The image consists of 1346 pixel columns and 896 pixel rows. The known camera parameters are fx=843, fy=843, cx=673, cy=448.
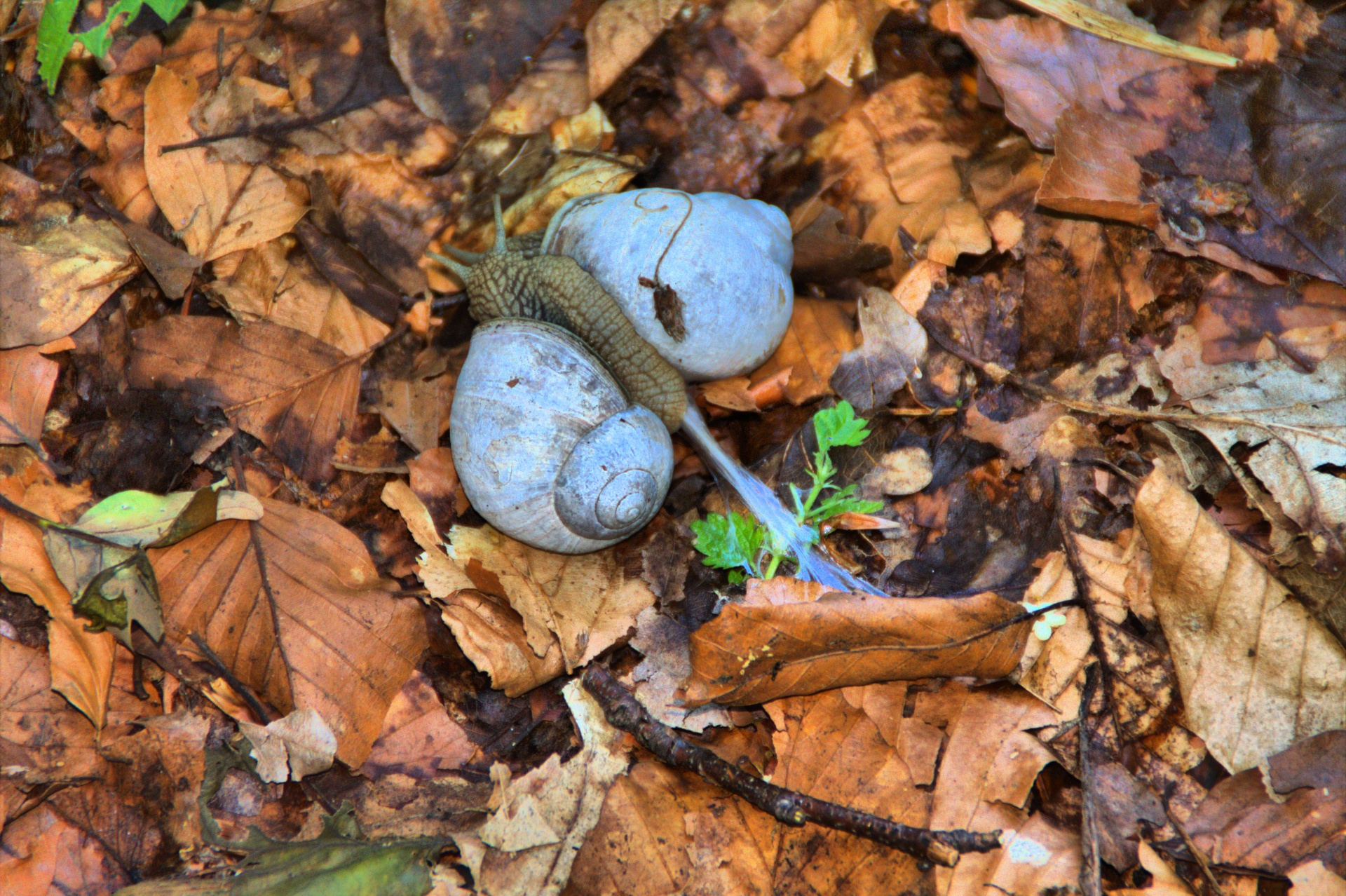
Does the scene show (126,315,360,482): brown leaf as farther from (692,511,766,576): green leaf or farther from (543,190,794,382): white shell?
(692,511,766,576): green leaf

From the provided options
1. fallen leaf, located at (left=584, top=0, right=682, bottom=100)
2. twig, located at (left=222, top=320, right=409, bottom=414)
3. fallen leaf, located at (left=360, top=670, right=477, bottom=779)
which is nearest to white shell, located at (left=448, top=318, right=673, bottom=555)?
twig, located at (left=222, top=320, right=409, bottom=414)

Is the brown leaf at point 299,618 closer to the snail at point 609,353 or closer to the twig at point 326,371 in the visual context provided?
the twig at point 326,371

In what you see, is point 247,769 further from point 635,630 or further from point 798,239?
point 798,239

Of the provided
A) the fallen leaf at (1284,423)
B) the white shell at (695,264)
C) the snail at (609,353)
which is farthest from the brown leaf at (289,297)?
the fallen leaf at (1284,423)

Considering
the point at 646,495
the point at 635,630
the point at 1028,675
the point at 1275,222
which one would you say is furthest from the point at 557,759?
the point at 1275,222

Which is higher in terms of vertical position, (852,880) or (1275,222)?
(1275,222)
